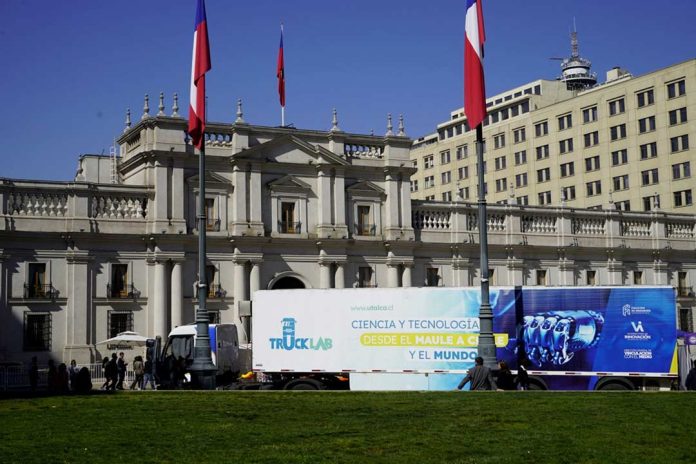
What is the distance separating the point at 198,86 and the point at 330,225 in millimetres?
24224

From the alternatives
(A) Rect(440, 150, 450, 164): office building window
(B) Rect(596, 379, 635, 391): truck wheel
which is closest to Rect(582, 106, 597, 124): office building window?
(A) Rect(440, 150, 450, 164): office building window

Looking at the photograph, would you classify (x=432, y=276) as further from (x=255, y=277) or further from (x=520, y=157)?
(x=520, y=157)

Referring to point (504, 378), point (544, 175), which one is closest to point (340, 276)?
point (504, 378)

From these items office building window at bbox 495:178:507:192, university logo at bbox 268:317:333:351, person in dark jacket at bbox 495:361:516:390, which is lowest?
person in dark jacket at bbox 495:361:516:390

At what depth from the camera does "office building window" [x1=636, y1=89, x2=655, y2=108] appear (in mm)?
85500

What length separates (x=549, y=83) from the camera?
362 feet

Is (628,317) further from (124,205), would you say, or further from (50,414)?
(124,205)

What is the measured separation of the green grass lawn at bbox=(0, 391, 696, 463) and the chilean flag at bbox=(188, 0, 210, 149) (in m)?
11.9

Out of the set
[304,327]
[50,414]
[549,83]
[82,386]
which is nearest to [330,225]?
[304,327]

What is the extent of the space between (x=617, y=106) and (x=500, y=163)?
1875 cm

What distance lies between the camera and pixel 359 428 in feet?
62.3

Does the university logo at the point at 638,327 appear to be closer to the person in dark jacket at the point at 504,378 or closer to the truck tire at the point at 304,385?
the person in dark jacket at the point at 504,378

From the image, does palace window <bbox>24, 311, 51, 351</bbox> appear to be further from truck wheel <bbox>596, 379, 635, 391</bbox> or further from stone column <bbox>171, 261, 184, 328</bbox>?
truck wheel <bbox>596, 379, 635, 391</bbox>

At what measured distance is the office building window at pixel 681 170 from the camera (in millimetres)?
83438
